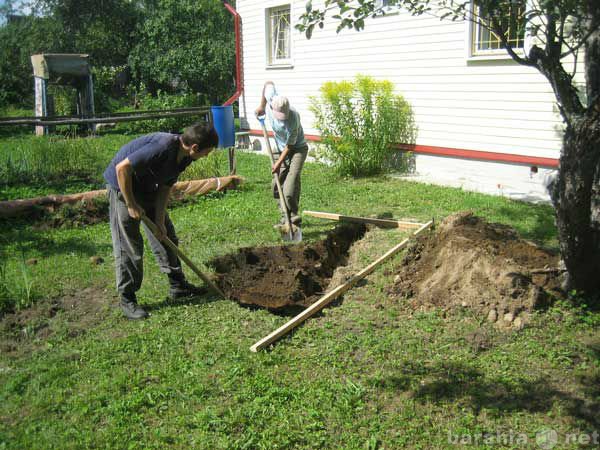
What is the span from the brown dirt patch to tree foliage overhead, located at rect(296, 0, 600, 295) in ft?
9.89

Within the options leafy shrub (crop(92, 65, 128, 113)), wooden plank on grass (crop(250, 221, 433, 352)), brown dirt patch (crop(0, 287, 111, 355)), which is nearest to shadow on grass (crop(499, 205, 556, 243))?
wooden plank on grass (crop(250, 221, 433, 352))

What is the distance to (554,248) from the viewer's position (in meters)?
5.92

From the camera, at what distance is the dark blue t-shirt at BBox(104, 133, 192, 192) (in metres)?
4.43

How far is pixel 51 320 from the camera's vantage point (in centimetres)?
479

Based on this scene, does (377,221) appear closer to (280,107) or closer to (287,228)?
(287,228)

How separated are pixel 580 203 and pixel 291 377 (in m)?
2.45

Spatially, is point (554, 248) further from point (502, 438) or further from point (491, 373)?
point (502, 438)

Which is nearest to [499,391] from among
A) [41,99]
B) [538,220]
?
[538,220]

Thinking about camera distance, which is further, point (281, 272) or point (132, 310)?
point (281, 272)

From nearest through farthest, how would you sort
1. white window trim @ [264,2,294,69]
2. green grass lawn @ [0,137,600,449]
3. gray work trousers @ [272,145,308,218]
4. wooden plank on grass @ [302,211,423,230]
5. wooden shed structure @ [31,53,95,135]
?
green grass lawn @ [0,137,600,449] < wooden plank on grass @ [302,211,423,230] < gray work trousers @ [272,145,308,218] < white window trim @ [264,2,294,69] < wooden shed structure @ [31,53,95,135]

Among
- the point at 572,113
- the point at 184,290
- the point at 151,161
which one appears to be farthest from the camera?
the point at 184,290

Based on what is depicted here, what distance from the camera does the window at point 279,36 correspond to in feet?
45.0

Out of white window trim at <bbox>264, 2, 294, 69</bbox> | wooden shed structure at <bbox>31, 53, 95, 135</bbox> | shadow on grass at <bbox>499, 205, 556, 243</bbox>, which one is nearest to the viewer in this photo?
shadow on grass at <bbox>499, 205, 556, 243</bbox>

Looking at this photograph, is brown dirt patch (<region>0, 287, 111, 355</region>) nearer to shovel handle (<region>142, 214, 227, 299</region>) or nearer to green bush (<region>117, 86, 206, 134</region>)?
shovel handle (<region>142, 214, 227, 299</region>)
